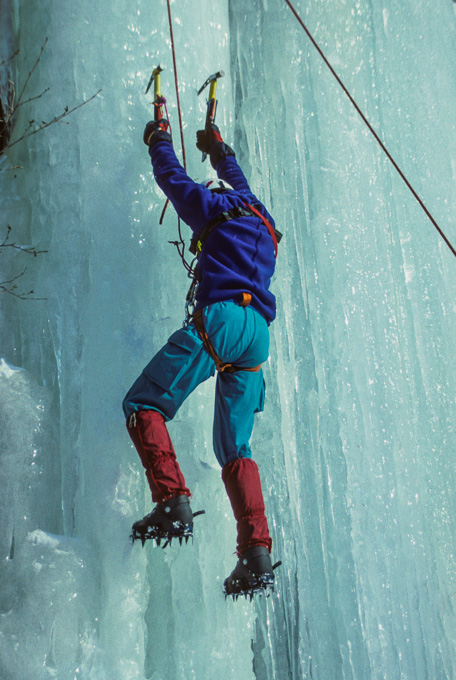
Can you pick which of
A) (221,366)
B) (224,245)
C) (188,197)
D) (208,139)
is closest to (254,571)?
(221,366)

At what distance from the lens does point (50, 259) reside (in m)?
2.82

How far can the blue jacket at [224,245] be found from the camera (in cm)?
214

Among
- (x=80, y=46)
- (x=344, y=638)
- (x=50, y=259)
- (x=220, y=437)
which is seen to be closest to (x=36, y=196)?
(x=50, y=259)

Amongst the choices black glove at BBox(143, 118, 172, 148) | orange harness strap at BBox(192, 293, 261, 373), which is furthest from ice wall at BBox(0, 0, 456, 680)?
orange harness strap at BBox(192, 293, 261, 373)

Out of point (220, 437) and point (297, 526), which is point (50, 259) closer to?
point (220, 437)

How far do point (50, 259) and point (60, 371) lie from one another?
478mm

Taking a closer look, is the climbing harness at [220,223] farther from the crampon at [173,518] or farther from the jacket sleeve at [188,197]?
the crampon at [173,518]

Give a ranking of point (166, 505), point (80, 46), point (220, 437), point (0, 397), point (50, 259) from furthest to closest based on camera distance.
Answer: point (80, 46)
point (50, 259)
point (0, 397)
point (220, 437)
point (166, 505)

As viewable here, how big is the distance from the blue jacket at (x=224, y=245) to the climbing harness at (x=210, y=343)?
0.03 metres

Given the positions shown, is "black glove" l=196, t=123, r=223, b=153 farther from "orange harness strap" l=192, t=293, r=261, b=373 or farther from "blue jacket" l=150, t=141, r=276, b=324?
"orange harness strap" l=192, t=293, r=261, b=373

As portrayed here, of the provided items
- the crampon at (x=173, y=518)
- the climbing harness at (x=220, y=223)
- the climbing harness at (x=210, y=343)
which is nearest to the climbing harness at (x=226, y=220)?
the climbing harness at (x=220, y=223)

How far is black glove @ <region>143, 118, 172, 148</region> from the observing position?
236 centimetres

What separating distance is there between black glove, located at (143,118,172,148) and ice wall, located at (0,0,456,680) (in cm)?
47

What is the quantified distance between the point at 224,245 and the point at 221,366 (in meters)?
0.39
